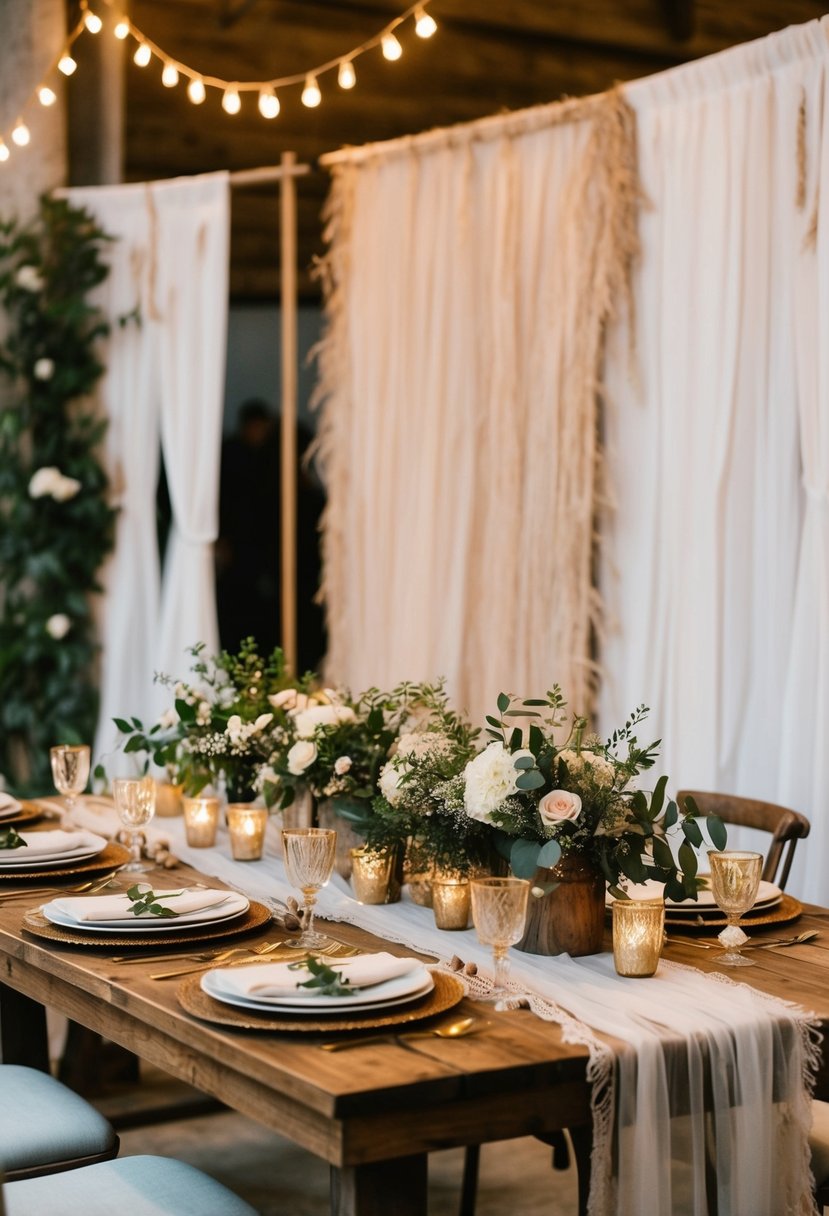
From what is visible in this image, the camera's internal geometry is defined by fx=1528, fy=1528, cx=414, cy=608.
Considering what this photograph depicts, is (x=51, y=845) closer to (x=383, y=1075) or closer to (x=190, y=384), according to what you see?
(x=383, y=1075)

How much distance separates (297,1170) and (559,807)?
1.64 metres

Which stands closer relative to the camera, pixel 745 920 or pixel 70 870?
pixel 745 920

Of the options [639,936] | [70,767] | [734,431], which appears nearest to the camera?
[639,936]

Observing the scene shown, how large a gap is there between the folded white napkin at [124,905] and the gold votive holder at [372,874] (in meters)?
0.21

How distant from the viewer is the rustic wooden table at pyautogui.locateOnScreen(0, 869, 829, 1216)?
149 centimetres

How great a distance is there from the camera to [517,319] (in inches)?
165

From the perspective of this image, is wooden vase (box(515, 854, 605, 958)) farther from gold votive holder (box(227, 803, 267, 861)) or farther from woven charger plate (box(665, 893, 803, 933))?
gold votive holder (box(227, 803, 267, 861))

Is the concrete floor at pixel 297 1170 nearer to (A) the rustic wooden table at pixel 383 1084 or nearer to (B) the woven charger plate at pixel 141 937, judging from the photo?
(B) the woven charger plate at pixel 141 937

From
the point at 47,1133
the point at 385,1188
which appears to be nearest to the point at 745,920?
the point at 385,1188

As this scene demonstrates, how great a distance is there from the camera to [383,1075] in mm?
1513

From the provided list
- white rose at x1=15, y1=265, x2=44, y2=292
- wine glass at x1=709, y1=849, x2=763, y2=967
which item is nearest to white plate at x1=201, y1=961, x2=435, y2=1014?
wine glass at x1=709, y1=849, x2=763, y2=967

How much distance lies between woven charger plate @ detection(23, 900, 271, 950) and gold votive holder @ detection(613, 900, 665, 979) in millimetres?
538

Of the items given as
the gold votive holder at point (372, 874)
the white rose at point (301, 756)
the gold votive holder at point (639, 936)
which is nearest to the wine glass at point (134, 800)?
the white rose at point (301, 756)

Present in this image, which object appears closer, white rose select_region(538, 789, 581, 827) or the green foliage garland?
white rose select_region(538, 789, 581, 827)
